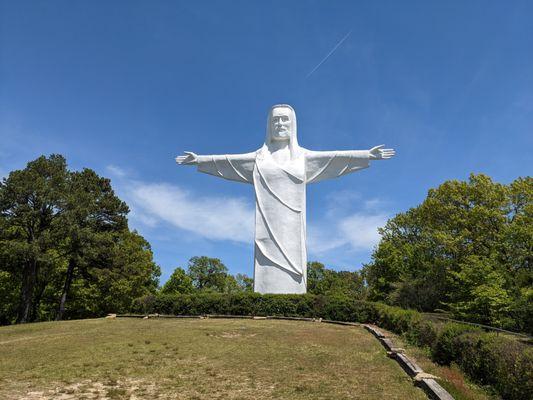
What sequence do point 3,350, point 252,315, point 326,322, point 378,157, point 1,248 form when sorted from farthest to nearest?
point 1,248 < point 378,157 < point 252,315 < point 326,322 < point 3,350

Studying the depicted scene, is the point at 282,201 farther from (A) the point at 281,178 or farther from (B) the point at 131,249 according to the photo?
(B) the point at 131,249

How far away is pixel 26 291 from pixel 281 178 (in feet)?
58.6

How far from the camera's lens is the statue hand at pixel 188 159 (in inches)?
971

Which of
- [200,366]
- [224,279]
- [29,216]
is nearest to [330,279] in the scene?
[224,279]

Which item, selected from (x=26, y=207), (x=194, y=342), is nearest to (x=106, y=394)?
(x=194, y=342)

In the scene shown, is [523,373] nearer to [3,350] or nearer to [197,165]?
[3,350]

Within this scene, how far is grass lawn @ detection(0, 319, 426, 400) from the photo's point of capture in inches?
279

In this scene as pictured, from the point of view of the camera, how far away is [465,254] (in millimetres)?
28609

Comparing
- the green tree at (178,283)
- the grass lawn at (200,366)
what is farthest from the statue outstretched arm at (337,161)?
the green tree at (178,283)

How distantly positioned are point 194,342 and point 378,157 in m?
14.4

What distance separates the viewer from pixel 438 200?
31703mm

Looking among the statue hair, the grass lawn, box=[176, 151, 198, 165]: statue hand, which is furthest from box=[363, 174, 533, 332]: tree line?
box=[176, 151, 198, 165]: statue hand

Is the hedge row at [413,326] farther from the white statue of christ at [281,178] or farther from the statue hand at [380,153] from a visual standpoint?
the statue hand at [380,153]

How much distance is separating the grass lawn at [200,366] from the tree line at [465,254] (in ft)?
28.5
